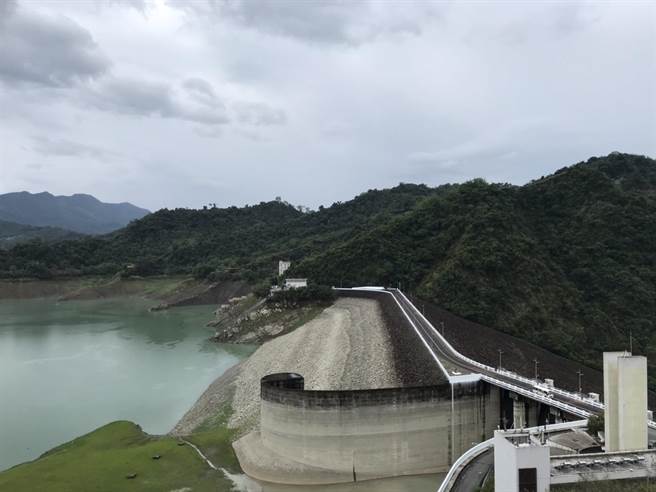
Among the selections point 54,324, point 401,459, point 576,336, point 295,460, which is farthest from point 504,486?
point 54,324

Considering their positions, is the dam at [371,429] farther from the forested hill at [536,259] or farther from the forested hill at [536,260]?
the forested hill at [536,259]

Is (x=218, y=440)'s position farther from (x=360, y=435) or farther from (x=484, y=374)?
(x=484, y=374)

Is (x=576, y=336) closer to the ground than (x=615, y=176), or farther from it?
closer to the ground

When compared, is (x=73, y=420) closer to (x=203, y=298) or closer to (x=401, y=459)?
(x=401, y=459)

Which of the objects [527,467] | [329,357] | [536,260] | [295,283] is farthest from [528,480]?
[295,283]

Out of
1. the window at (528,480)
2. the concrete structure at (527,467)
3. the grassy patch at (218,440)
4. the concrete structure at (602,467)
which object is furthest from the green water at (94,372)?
the concrete structure at (602,467)

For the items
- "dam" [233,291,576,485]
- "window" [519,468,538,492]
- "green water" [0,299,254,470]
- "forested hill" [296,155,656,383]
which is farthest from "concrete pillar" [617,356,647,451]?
"forested hill" [296,155,656,383]

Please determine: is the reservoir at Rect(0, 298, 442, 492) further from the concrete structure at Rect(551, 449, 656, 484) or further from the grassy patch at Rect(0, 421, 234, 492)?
the concrete structure at Rect(551, 449, 656, 484)

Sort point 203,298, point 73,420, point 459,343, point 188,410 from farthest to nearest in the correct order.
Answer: point 203,298 → point 459,343 → point 188,410 → point 73,420
